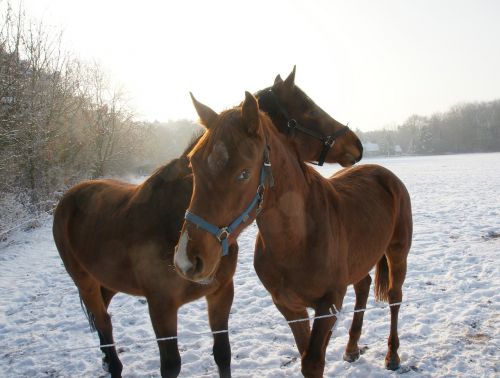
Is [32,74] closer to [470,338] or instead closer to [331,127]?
[331,127]

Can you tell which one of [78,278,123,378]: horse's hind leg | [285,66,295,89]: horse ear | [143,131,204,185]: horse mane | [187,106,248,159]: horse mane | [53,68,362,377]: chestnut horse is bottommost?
[78,278,123,378]: horse's hind leg

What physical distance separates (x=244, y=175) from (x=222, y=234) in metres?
0.29

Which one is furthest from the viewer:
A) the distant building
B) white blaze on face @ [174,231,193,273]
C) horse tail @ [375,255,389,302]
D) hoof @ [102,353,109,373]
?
the distant building

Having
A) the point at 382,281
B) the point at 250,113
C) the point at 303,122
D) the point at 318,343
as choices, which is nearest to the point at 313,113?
the point at 303,122

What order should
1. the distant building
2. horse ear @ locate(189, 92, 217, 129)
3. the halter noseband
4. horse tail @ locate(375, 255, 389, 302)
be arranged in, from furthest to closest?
1. the distant building
2. horse tail @ locate(375, 255, 389, 302)
3. the halter noseband
4. horse ear @ locate(189, 92, 217, 129)

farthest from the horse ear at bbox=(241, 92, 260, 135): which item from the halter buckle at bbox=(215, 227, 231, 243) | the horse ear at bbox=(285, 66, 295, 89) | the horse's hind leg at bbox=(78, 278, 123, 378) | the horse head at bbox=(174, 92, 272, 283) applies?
the horse's hind leg at bbox=(78, 278, 123, 378)

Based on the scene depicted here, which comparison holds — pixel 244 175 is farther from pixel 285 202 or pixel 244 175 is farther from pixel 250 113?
pixel 285 202

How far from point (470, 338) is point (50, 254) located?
28.4 feet

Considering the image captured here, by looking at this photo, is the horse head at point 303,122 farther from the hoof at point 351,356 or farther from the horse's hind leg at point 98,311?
the horse's hind leg at point 98,311

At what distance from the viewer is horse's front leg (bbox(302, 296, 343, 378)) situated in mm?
2109

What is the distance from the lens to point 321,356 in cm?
214

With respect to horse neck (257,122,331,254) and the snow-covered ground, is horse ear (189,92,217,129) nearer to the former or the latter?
horse neck (257,122,331,254)

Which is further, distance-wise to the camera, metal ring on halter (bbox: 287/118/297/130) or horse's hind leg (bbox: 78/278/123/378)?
horse's hind leg (bbox: 78/278/123/378)

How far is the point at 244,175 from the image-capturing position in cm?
164
